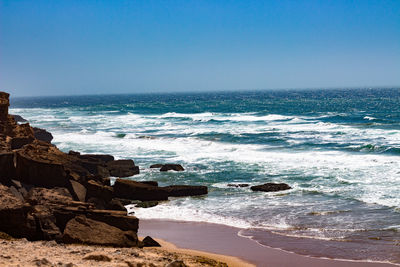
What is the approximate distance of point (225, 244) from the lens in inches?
571

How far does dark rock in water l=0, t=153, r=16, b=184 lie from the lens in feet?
52.7

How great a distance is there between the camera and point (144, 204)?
1948 cm

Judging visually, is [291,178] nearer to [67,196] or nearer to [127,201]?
[127,201]

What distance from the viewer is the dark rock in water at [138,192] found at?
67.3ft

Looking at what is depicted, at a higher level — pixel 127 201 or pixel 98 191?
pixel 98 191

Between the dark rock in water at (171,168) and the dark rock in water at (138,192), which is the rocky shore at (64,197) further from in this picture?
the dark rock in water at (171,168)

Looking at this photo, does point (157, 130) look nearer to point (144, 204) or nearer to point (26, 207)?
point (144, 204)

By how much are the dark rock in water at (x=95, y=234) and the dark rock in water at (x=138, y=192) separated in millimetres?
7459

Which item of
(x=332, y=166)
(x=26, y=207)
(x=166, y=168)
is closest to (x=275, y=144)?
(x=332, y=166)

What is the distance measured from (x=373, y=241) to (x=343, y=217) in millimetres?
2717

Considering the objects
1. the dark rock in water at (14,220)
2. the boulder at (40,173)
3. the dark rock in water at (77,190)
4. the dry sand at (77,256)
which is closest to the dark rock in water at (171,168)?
the dark rock in water at (77,190)

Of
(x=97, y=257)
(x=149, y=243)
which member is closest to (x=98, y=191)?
(x=149, y=243)

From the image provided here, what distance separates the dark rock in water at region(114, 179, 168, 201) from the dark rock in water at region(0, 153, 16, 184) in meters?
5.15

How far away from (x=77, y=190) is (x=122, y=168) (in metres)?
9.64
